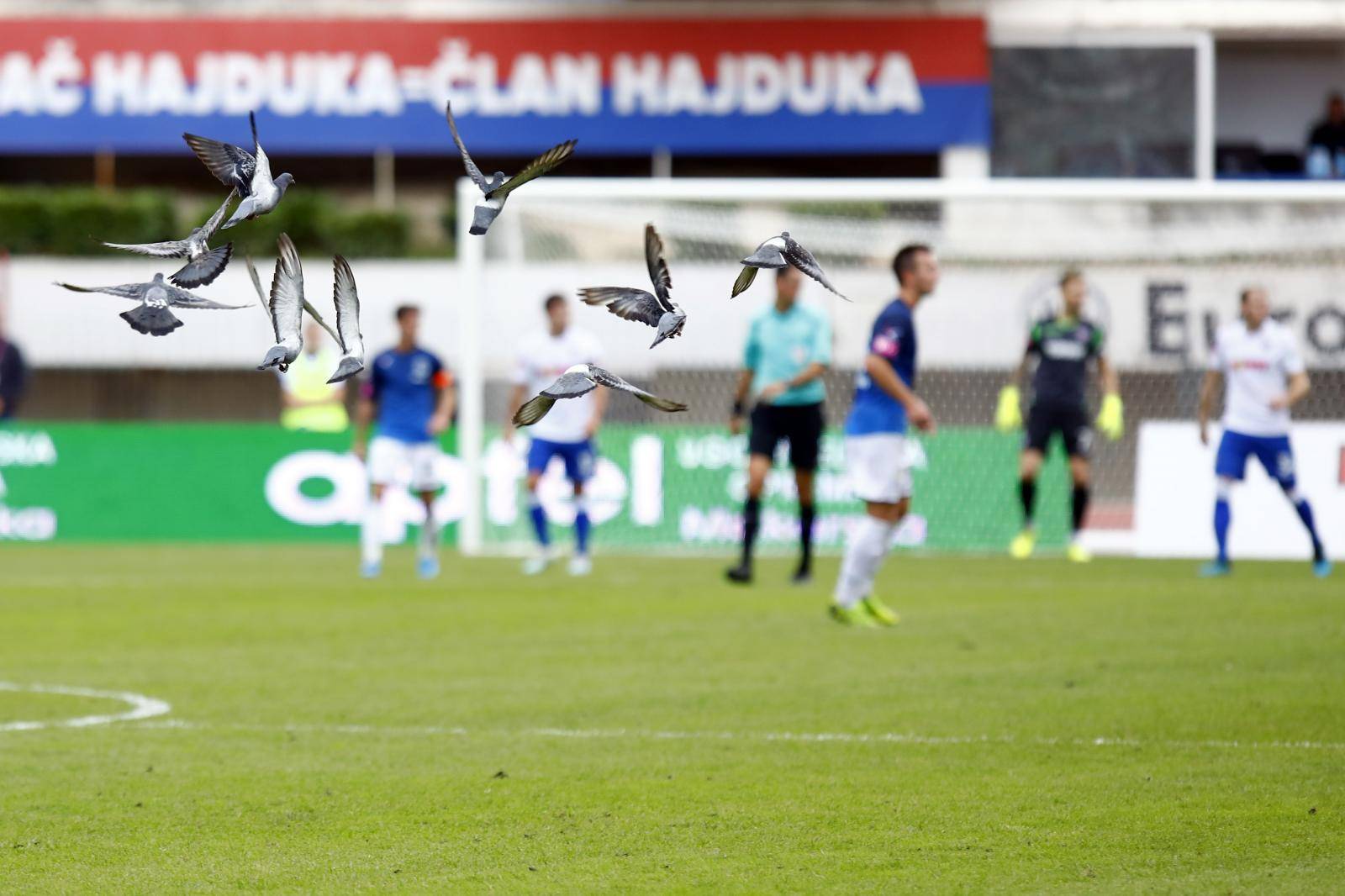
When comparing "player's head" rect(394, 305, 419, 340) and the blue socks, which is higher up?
"player's head" rect(394, 305, 419, 340)

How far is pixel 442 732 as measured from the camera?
7703 mm

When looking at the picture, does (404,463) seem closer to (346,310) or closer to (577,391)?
(346,310)

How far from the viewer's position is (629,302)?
525 cm

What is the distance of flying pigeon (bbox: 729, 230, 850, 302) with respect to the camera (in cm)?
493

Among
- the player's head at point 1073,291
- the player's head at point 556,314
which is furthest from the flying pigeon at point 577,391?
the player's head at point 1073,291

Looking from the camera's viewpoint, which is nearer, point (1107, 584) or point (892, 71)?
point (1107, 584)

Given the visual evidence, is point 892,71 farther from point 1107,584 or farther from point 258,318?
point 1107,584

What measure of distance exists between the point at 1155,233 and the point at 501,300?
6266 millimetres

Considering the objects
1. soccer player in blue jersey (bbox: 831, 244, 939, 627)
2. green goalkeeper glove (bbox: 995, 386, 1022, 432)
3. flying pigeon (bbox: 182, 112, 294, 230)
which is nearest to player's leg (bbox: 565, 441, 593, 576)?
green goalkeeper glove (bbox: 995, 386, 1022, 432)

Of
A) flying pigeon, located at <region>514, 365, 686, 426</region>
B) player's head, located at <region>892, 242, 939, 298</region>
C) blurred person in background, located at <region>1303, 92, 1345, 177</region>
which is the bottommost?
flying pigeon, located at <region>514, 365, 686, 426</region>

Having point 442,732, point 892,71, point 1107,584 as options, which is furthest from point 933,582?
point 892,71

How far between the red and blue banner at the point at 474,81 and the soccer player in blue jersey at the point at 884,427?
17.0m

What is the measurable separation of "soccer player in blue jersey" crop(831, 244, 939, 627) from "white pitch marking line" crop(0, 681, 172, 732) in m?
3.98

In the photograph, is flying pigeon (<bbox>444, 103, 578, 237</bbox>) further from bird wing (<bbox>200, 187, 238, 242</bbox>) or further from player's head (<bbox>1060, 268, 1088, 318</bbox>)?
player's head (<bbox>1060, 268, 1088, 318</bbox>)
